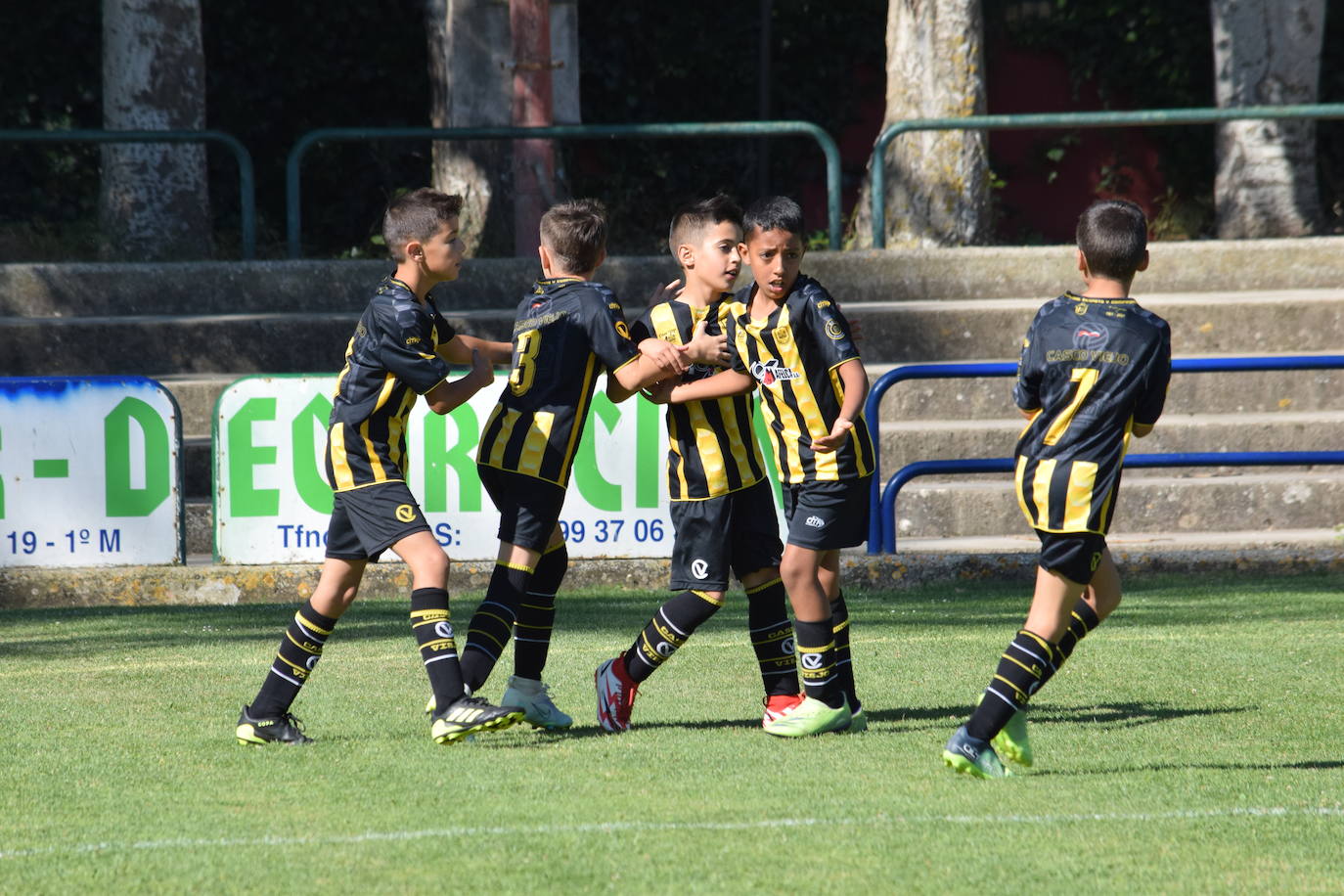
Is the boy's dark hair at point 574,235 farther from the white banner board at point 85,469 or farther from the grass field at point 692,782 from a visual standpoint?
the white banner board at point 85,469

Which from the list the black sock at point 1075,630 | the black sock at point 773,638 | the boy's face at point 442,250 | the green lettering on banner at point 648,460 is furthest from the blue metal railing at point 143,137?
the black sock at point 1075,630

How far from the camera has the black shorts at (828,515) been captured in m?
5.50

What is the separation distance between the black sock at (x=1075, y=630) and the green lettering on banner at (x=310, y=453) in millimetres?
4955

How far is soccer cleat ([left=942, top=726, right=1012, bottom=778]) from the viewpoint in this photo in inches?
189

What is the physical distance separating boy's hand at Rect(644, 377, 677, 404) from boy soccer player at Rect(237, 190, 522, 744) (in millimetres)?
526

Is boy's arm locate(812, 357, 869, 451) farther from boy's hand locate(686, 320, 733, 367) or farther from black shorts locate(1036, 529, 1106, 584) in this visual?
black shorts locate(1036, 529, 1106, 584)

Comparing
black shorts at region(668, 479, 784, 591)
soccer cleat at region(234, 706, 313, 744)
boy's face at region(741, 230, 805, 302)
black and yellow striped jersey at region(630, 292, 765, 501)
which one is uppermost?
boy's face at region(741, 230, 805, 302)

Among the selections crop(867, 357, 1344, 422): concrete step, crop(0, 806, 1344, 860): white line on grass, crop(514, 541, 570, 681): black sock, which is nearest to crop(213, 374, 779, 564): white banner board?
crop(867, 357, 1344, 422): concrete step

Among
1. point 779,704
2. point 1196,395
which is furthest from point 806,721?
point 1196,395

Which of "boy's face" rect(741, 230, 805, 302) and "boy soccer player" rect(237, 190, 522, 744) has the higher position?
"boy's face" rect(741, 230, 805, 302)

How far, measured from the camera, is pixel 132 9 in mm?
14242

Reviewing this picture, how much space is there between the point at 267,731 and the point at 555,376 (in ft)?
4.57

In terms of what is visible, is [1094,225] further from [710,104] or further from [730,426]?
[710,104]

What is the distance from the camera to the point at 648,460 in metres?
9.34
